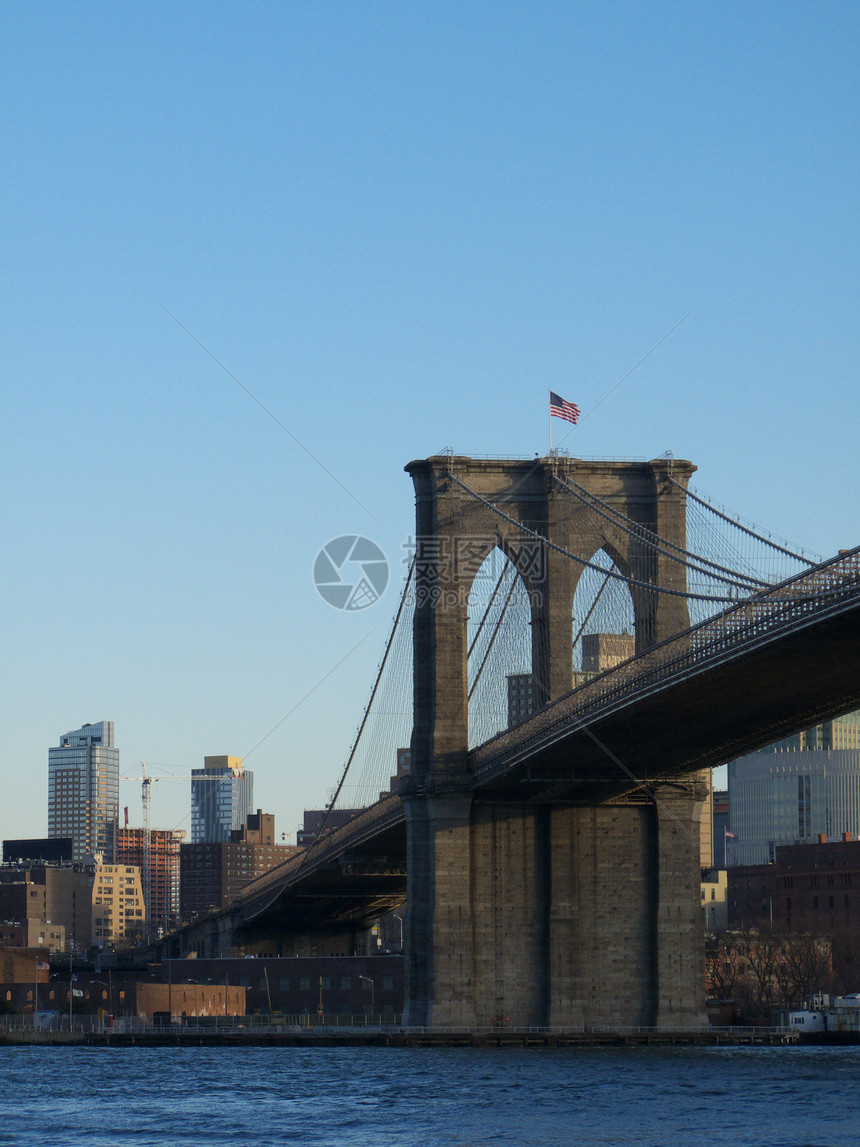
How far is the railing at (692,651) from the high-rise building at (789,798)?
11358 centimetres

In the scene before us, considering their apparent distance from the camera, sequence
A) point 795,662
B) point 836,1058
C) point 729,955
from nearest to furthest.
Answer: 1. point 795,662
2. point 836,1058
3. point 729,955

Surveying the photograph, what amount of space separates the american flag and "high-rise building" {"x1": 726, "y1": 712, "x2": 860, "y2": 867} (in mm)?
111392

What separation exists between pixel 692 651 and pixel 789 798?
5114 inches

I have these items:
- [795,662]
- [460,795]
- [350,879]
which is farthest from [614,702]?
[350,879]

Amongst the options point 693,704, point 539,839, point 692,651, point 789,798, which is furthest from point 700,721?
point 789,798

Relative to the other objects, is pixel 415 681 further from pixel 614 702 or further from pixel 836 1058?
pixel 836 1058

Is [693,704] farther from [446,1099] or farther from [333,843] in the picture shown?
[333,843]

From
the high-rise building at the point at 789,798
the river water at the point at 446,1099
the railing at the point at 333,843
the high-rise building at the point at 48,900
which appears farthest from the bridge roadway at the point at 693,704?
the high-rise building at the point at 48,900

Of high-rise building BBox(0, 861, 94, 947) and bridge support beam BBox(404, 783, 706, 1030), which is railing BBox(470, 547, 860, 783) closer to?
bridge support beam BBox(404, 783, 706, 1030)

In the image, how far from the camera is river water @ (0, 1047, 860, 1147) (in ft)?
131

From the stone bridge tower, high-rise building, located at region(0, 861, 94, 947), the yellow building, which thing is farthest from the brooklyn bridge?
high-rise building, located at region(0, 861, 94, 947)

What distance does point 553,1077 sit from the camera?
50656 millimetres

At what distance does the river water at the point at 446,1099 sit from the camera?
1571 inches

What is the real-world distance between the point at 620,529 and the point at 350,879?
109 feet
